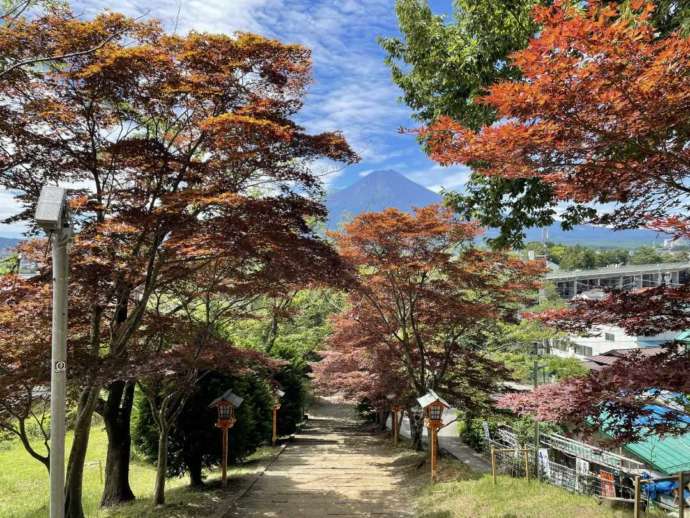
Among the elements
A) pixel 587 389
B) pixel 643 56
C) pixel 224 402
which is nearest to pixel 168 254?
pixel 224 402

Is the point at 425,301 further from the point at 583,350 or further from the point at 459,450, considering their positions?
the point at 583,350

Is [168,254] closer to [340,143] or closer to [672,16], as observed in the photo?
[340,143]

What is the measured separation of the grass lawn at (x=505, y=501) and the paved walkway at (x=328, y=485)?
24.7 inches

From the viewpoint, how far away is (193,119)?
7.00 meters

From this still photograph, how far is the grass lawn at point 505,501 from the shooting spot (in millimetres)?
6930

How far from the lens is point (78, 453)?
705cm

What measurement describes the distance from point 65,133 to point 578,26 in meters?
6.42

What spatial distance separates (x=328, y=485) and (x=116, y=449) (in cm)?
434

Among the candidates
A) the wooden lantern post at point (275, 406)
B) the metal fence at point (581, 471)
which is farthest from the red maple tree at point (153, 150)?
the wooden lantern post at point (275, 406)

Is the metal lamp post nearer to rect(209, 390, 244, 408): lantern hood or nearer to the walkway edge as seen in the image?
the walkway edge

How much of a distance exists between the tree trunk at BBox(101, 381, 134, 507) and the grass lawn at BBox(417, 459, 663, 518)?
5.76 metres

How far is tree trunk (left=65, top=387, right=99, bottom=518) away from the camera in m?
6.95

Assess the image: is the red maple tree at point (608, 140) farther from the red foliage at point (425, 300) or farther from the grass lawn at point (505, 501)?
the red foliage at point (425, 300)

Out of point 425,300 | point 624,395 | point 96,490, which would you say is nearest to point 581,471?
point 425,300
